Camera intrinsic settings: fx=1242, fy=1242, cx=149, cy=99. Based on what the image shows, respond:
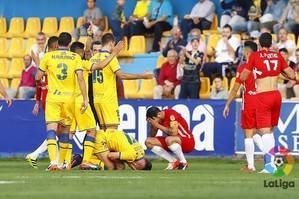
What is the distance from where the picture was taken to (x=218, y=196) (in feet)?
44.8

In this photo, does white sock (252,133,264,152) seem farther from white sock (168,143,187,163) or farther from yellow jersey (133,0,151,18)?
yellow jersey (133,0,151,18)

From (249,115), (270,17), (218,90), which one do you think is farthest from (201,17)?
(249,115)

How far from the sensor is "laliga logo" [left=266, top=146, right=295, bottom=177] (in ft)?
60.5

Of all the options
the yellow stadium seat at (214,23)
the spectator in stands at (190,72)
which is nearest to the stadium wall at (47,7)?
the yellow stadium seat at (214,23)

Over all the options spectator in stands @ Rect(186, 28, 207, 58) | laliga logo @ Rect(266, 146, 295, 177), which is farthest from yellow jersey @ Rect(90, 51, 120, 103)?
spectator in stands @ Rect(186, 28, 207, 58)

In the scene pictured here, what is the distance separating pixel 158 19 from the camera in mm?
28516

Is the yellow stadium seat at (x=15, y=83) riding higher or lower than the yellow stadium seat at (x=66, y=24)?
lower

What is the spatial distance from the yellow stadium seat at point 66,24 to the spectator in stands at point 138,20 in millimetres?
1627

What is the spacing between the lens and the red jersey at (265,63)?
1852 cm

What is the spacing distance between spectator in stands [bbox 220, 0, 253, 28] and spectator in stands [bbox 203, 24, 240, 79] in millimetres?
752

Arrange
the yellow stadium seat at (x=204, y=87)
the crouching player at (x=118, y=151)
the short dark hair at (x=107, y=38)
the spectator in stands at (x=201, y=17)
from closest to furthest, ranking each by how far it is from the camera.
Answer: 1. the crouching player at (x=118, y=151)
2. the short dark hair at (x=107, y=38)
3. the yellow stadium seat at (x=204, y=87)
4. the spectator in stands at (x=201, y=17)

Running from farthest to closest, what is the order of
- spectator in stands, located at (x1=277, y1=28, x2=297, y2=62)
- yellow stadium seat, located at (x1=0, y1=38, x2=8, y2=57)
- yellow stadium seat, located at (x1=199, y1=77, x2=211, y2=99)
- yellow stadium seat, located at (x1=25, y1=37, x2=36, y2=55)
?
yellow stadium seat, located at (x1=0, y1=38, x2=8, y2=57)
yellow stadium seat, located at (x1=25, y1=37, x2=36, y2=55)
yellow stadium seat, located at (x1=199, y1=77, x2=211, y2=99)
spectator in stands, located at (x1=277, y1=28, x2=297, y2=62)

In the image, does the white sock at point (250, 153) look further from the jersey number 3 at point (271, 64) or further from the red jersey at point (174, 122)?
the red jersey at point (174, 122)


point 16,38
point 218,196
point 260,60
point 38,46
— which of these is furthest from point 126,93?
point 218,196
